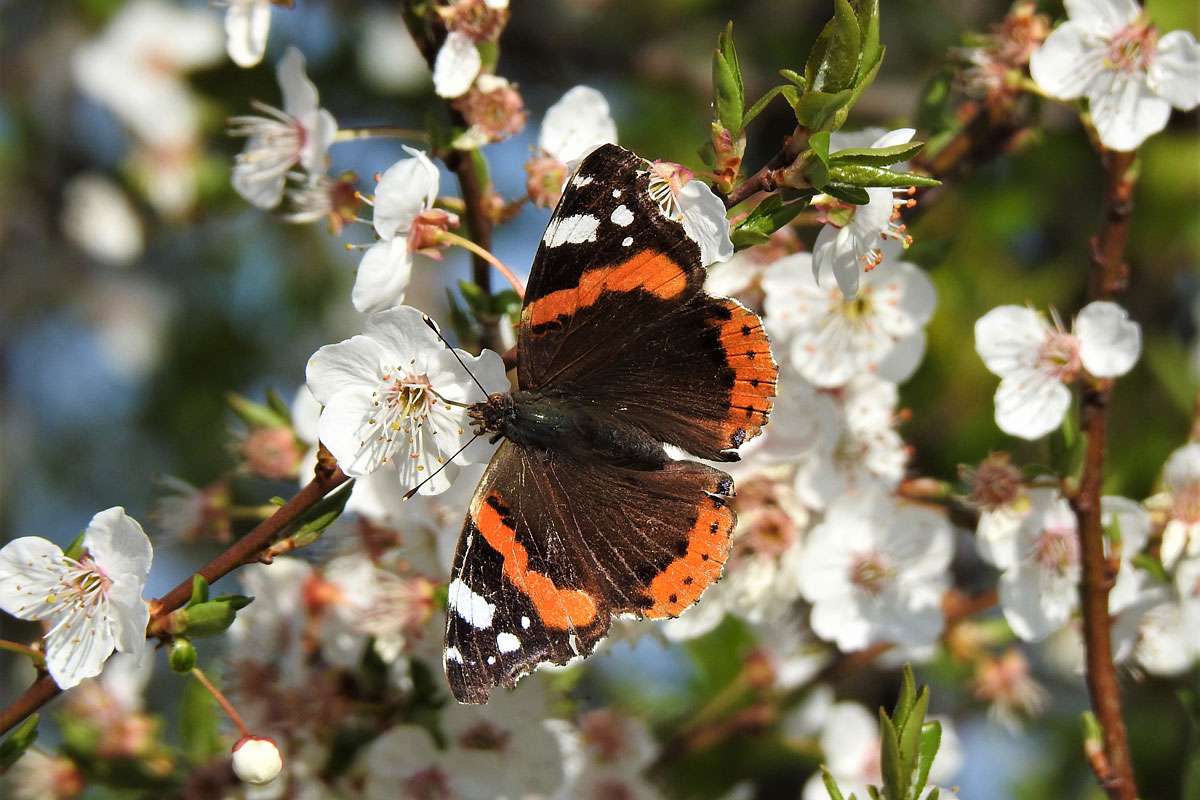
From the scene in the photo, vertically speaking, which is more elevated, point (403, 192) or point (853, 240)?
point (403, 192)

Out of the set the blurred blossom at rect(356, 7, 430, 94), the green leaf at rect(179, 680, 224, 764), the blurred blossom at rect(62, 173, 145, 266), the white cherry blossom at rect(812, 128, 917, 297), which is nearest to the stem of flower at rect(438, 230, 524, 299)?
the white cherry blossom at rect(812, 128, 917, 297)

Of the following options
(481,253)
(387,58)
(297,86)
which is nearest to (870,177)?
(481,253)

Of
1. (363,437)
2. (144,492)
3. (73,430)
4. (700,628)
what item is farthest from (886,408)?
(73,430)

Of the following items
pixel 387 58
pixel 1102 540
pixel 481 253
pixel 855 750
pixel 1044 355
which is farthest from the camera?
pixel 387 58

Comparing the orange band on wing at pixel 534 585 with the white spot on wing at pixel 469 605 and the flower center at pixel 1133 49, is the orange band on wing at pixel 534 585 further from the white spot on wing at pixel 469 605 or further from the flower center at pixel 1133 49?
the flower center at pixel 1133 49

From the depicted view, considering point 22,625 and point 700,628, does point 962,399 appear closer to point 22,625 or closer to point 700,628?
point 700,628

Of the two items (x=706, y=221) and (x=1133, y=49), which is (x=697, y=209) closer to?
(x=706, y=221)

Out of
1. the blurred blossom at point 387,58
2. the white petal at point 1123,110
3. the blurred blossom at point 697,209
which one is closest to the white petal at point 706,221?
the blurred blossom at point 697,209
